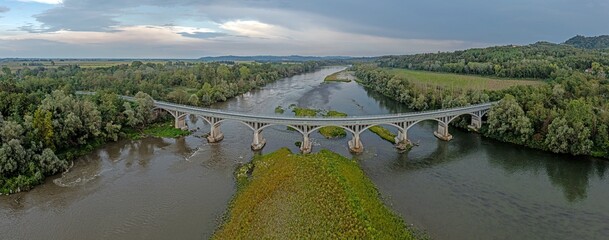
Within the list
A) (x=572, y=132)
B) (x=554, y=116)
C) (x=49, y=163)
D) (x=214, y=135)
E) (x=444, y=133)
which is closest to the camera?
(x=49, y=163)

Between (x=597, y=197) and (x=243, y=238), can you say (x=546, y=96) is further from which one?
(x=243, y=238)

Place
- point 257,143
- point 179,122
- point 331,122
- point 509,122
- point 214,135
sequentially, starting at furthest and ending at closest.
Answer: point 179,122, point 509,122, point 214,135, point 257,143, point 331,122

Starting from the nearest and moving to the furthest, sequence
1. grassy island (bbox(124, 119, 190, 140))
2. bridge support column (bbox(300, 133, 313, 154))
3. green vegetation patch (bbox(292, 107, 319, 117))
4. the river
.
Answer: the river
bridge support column (bbox(300, 133, 313, 154))
grassy island (bbox(124, 119, 190, 140))
green vegetation patch (bbox(292, 107, 319, 117))

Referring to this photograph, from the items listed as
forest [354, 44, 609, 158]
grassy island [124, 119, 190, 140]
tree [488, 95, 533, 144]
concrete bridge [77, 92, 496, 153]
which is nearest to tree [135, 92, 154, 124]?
grassy island [124, 119, 190, 140]

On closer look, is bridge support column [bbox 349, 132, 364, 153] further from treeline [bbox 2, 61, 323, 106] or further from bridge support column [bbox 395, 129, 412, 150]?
treeline [bbox 2, 61, 323, 106]

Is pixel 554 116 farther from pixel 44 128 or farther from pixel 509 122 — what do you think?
pixel 44 128

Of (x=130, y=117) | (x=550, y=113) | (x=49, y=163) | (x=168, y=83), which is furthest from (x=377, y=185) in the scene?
(x=168, y=83)

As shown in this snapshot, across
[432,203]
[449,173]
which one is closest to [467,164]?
[449,173]
